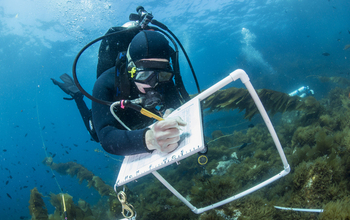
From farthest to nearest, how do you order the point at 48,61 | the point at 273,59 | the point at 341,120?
1. the point at 273,59
2. the point at 48,61
3. the point at 341,120

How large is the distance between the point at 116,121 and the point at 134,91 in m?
0.69

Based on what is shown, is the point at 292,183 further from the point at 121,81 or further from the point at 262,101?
the point at 262,101

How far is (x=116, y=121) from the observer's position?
93.4 inches

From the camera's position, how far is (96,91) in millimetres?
2541

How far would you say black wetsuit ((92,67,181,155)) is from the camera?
178cm

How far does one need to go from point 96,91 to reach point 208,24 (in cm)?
3260

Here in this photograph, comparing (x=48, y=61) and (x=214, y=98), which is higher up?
(x=48, y=61)

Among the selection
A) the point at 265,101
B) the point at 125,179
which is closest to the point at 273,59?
the point at 265,101

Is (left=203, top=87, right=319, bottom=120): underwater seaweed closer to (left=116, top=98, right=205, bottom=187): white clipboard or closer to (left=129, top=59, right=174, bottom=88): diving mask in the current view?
(left=129, top=59, right=174, bottom=88): diving mask

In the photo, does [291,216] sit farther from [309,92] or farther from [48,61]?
[48,61]

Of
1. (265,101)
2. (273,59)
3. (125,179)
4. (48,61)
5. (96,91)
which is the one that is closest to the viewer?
(125,179)

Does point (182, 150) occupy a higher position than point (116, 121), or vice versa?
point (182, 150)

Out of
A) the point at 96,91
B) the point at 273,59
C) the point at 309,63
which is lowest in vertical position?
the point at 273,59

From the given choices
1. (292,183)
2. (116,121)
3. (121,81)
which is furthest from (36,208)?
(292,183)
